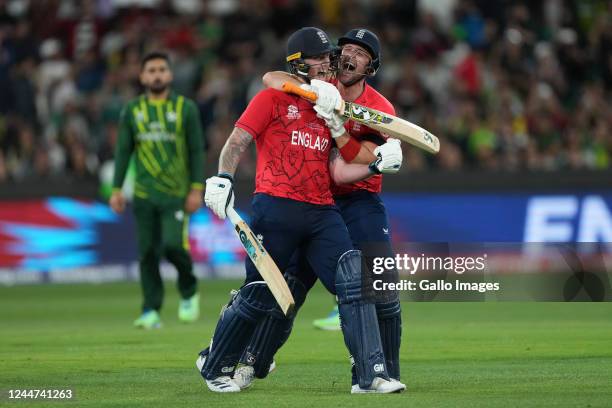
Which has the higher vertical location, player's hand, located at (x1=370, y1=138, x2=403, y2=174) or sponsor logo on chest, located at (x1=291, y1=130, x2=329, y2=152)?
sponsor logo on chest, located at (x1=291, y1=130, x2=329, y2=152)

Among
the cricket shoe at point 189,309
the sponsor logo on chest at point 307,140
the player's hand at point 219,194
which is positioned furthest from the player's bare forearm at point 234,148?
the cricket shoe at point 189,309

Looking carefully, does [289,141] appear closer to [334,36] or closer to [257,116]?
[257,116]

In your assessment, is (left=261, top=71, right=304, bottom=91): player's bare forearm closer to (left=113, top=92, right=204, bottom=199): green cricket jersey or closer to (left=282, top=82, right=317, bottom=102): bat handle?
(left=282, top=82, right=317, bottom=102): bat handle

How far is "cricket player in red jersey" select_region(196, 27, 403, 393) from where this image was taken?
8.29m

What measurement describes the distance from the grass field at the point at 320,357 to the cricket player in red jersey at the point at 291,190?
0.57 meters

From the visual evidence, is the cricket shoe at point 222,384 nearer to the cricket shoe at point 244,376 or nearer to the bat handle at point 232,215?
the cricket shoe at point 244,376

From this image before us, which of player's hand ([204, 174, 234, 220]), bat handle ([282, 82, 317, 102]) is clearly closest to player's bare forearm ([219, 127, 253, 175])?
player's hand ([204, 174, 234, 220])

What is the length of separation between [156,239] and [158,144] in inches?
38.3

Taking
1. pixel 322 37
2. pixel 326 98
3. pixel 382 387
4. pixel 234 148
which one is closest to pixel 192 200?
pixel 234 148

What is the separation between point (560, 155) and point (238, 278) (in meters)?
5.32

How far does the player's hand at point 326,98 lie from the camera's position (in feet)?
27.0

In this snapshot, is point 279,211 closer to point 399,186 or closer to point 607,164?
point 399,186

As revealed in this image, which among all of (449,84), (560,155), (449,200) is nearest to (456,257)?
(449,200)

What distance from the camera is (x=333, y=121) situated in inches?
328
